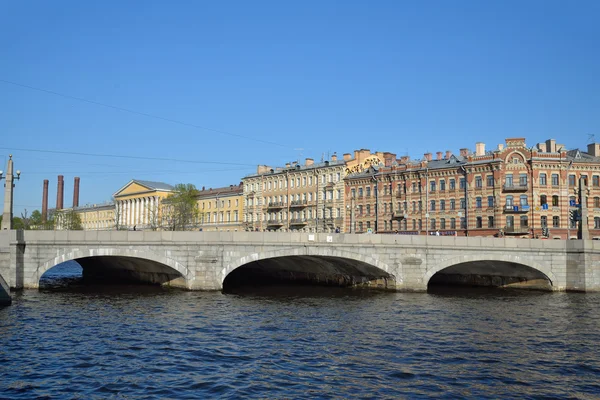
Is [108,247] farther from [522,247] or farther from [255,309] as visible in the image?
[522,247]

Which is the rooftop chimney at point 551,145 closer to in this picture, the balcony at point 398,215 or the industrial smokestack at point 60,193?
the balcony at point 398,215

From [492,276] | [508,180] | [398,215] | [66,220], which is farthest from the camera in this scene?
[66,220]

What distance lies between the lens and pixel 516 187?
71188mm

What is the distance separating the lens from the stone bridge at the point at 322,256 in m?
41.8

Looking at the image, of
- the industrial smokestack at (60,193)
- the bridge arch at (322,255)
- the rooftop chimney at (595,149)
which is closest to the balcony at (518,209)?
the rooftop chimney at (595,149)

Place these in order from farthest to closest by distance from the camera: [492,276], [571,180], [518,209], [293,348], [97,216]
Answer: [97,216], [571,180], [518,209], [492,276], [293,348]

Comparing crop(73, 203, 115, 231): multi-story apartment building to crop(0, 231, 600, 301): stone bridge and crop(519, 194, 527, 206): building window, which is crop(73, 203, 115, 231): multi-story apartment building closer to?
crop(0, 231, 600, 301): stone bridge

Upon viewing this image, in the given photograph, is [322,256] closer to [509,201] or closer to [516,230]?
[516,230]

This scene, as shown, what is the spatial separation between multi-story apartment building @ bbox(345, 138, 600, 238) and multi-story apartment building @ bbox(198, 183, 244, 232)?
37.3 metres

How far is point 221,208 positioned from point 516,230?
6061 cm

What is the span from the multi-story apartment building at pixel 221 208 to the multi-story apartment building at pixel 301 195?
7.83 ft

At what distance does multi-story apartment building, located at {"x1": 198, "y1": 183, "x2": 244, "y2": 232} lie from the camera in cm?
11194

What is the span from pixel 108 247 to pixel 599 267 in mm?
38837

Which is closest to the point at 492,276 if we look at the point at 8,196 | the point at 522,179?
the point at 522,179
